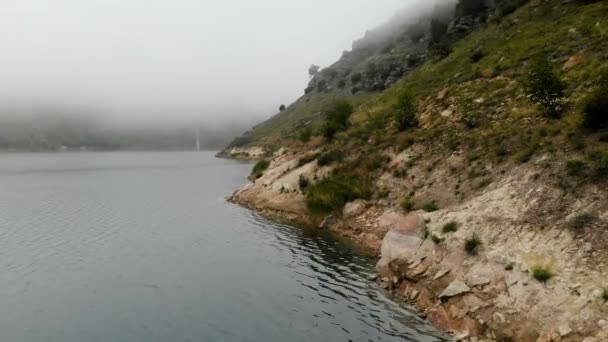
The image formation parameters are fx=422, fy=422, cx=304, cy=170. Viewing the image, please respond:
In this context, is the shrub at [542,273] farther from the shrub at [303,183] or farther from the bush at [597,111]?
the shrub at [303,183]

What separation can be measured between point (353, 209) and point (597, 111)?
22.8 m

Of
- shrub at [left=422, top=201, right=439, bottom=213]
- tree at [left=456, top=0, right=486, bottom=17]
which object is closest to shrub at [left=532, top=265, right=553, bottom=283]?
shrub at [left=422, top=201, right=439, bottom=213]

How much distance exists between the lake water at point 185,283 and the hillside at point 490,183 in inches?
134

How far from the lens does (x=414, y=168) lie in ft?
139

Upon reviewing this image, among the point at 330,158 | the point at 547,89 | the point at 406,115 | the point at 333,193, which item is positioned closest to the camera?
the point at 547,89

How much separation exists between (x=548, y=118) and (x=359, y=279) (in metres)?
20.4

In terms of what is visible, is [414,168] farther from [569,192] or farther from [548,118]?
[569,192]

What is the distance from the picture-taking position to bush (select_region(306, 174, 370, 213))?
149 feet

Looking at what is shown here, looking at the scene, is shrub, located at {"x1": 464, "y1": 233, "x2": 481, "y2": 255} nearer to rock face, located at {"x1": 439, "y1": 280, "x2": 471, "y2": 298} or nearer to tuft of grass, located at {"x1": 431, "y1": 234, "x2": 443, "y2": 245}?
tuft of grass, located at {"x1": 431, "y1": 234, "x2": 443, "y2": 245}

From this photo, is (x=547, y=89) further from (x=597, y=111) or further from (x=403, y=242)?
(x=403, y=242)

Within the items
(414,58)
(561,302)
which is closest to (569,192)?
(561,302)

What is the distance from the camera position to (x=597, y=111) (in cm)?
2792

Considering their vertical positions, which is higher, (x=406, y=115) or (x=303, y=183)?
(x=406, y=115)

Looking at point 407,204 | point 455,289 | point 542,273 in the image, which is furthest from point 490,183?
point 542,273
